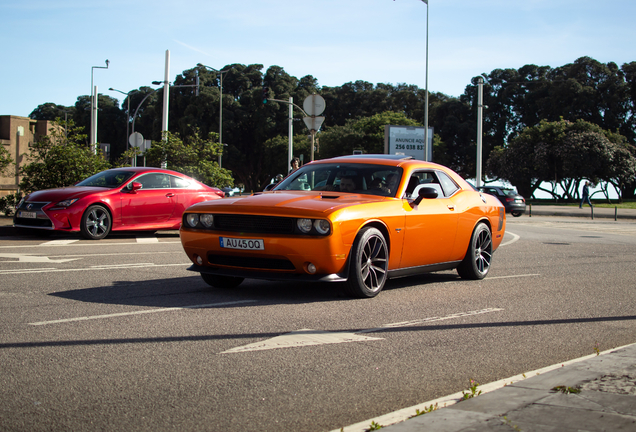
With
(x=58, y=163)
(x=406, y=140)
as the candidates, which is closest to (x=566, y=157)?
(x=406, y=140)

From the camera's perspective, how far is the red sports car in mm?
13367

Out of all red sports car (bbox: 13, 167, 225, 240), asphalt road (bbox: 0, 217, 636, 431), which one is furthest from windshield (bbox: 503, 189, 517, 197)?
asphalt road (bbox: 0, 217, 636, 431)

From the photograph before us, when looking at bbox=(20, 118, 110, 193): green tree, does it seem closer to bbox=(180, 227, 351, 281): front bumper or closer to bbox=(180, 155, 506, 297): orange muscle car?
bbox=(180, 155, 506, 297): orange muscle car

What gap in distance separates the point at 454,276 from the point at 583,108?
206 ft

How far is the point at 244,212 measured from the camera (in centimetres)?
686

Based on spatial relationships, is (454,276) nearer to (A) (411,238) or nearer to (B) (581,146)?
(A) (411,238)

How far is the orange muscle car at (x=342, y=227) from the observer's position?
6.66 metres

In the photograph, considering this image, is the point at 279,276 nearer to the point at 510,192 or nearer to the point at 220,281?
the point at 220,281

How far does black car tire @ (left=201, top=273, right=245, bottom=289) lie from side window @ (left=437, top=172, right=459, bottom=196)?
288 cm

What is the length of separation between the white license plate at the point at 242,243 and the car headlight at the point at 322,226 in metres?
0.55

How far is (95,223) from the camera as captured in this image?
13734 mm

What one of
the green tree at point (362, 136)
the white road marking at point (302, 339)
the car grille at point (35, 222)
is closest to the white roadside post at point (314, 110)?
the car grille at point (35, 222)

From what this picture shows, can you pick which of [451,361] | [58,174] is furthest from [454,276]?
[58,174]

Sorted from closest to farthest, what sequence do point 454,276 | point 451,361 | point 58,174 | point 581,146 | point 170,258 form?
point 451,361, point 454,276, point 170,258, point 58,174, point 581,146
